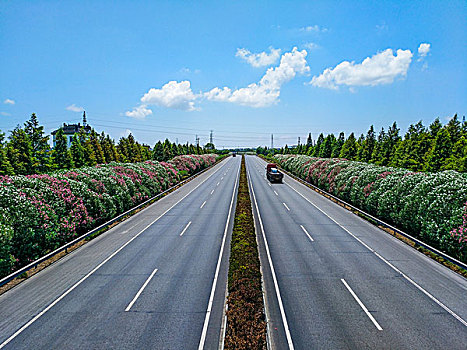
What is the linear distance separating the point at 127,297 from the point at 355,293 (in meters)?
10.1

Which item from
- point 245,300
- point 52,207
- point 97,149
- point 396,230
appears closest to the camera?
point 245,300

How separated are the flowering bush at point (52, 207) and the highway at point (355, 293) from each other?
12706mm

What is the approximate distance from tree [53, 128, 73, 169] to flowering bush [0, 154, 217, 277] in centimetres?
2379

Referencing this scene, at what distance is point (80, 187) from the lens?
19.3 m

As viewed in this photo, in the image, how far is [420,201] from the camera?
1714 centimetres

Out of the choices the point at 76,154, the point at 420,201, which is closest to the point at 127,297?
the point at 420,201

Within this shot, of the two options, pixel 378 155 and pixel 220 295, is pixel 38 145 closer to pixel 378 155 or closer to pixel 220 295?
pixel 220 295

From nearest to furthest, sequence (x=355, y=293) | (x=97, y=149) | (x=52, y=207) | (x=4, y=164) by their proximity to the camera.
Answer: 1. (x=355, y=293)
2. (x=52, y=207)
3. (x=4, y=164)
4. (x=97, y=149)

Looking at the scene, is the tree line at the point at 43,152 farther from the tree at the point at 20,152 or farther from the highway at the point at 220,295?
the highway at the point at 220,295

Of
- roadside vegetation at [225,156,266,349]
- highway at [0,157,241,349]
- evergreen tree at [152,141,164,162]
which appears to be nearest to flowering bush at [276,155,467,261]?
roadside vegetation at [225,156,266,349]

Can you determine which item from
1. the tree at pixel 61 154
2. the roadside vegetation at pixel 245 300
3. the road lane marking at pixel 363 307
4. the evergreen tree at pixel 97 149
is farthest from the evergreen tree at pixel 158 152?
the road lane marking at pixel 363 307

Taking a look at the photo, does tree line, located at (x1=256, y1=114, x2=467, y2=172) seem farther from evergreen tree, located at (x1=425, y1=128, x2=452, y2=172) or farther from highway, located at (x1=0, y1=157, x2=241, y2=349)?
highway, located at (x1=0, y1=157, x2=241, y2=349)

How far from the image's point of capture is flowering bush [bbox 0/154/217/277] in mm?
13016

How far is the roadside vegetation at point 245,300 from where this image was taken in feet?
26.6
